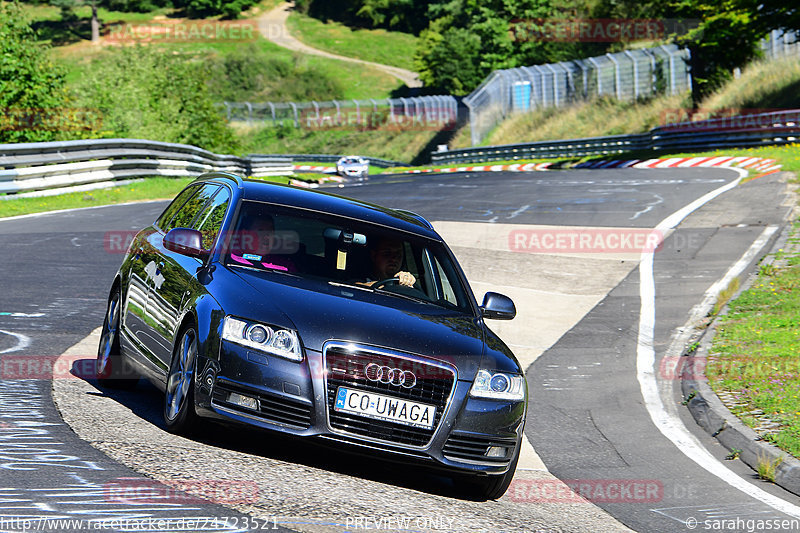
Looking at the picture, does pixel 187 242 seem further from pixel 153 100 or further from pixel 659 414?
pixel 153 100

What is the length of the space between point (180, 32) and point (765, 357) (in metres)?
123

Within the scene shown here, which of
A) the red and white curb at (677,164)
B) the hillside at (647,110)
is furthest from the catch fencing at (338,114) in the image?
the red and white curb at (677,164)

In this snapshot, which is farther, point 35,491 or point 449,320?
point 449,320

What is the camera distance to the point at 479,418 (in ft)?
20.6

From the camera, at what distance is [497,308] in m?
7.54

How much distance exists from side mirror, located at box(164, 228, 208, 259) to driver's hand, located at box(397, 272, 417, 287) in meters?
1.32

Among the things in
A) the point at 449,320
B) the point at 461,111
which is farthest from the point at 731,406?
the point at 461,111

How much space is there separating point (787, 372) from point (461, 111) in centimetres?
6475

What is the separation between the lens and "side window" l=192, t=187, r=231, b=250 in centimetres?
742

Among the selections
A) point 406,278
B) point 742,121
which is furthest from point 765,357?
point 742,121

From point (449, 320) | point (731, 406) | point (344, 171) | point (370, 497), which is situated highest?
point (449, 320)

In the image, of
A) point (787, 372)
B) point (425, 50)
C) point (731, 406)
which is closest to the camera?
point (731, 406)

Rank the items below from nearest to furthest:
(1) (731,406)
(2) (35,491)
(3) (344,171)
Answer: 1. (2) (35,491)
2. (1) (731,406)
3. (3) (344,171)

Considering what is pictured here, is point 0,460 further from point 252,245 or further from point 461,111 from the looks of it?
point 461,111
